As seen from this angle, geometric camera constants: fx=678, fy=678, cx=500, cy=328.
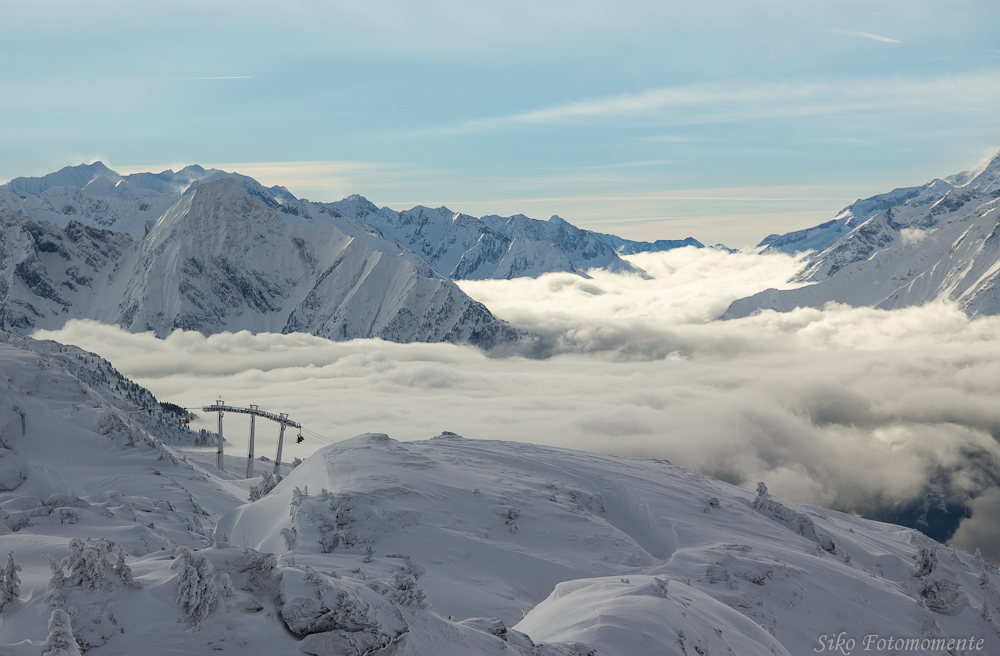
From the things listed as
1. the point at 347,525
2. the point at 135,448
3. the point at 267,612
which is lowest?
the point at 135,448

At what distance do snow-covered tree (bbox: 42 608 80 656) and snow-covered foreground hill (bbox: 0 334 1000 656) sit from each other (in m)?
0.51

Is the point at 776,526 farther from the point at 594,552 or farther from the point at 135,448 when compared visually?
the point at 135,448

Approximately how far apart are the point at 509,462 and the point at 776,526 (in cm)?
2325

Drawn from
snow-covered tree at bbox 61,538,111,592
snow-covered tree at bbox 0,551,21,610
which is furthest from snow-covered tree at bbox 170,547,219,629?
snow-covered tree at bbox 0,551,21,610

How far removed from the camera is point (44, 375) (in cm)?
7412

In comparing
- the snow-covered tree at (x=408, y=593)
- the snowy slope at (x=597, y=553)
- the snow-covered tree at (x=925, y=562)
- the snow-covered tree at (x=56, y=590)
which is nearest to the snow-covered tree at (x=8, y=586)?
the snow-covered tree at (x=56, y=590)

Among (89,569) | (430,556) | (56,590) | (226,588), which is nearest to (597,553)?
(430,556)

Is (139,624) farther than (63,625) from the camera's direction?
Yes

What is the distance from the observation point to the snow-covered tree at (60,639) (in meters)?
14.6

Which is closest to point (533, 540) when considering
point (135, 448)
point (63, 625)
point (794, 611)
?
point (794, 611)

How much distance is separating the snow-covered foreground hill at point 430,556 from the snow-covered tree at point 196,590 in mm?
48

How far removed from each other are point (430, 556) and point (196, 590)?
2315 cm

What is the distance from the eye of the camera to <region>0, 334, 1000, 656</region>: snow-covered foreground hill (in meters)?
17.4

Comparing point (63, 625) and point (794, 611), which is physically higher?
point (63, 625)
